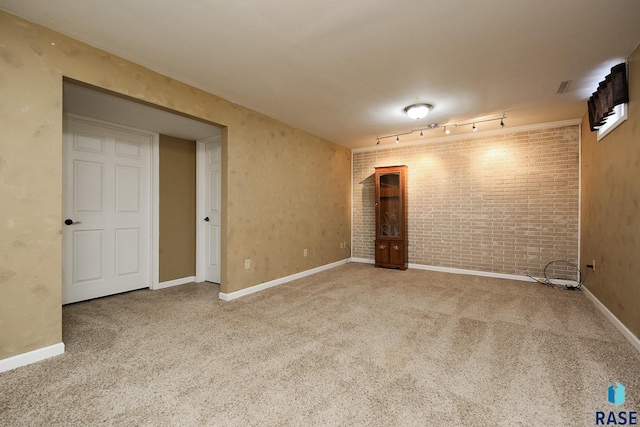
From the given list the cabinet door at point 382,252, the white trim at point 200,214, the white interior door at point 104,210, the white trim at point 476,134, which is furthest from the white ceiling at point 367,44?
the cabinet door at point 382,252

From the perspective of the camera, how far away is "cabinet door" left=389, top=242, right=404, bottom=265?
5.15 metres

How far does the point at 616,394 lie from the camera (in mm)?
1646

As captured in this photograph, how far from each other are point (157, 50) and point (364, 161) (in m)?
4.27

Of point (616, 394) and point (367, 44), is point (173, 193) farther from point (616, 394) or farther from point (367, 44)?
point (616, 394)

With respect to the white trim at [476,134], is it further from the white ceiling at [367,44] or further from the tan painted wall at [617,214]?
the white ceiling at [367,44]

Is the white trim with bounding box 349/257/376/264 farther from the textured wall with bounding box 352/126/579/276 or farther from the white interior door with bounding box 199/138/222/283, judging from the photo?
the white interior door with bounding box 199/138/222/283

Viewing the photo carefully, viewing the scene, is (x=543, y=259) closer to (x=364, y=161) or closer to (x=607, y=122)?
(x=607, y=122)

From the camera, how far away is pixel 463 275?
475 centimetres

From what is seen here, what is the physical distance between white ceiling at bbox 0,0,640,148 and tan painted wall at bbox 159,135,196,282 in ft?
4.65

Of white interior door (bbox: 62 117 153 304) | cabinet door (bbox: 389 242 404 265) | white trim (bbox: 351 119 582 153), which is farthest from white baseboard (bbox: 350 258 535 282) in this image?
white interior door (bbox: 62 117 153 304)

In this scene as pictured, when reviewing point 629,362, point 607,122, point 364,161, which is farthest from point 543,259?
point 364,161

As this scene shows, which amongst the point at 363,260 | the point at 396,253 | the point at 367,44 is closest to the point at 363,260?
the point at 363,260

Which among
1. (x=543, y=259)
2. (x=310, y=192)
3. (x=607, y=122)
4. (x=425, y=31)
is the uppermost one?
(x=425, y=31)

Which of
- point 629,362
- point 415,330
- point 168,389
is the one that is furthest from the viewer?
point 415,330
